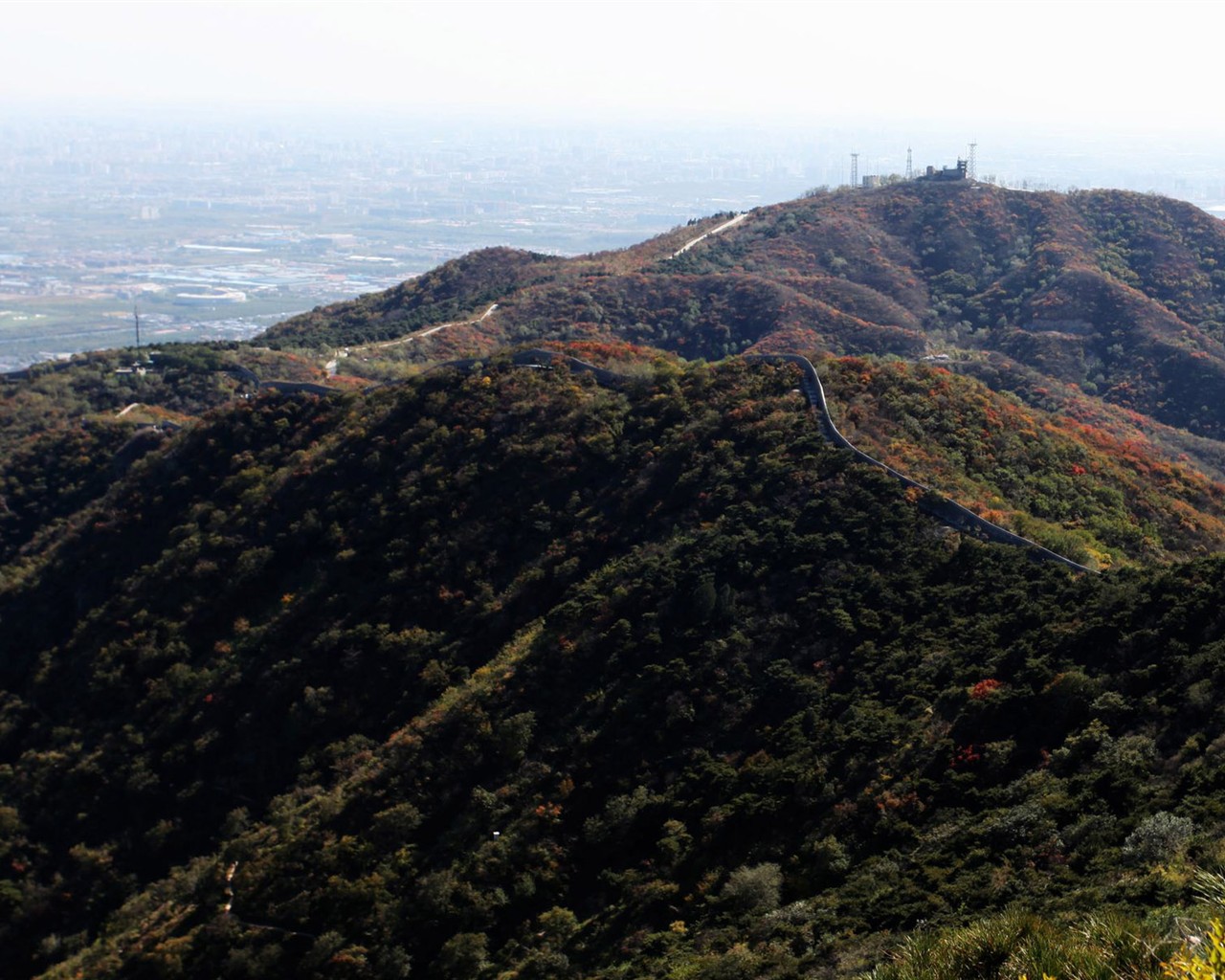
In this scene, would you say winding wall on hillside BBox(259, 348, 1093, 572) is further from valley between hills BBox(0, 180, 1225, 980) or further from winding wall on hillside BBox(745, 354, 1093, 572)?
valley between hills BBox(0, 180, 1225, 980)

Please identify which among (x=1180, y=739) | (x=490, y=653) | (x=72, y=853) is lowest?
(x=72, y=853)

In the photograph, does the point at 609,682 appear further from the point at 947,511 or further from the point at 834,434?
the point at 834,434

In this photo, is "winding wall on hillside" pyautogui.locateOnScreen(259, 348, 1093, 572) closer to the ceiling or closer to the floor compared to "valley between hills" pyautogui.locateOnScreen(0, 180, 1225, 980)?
closer to the ceiling

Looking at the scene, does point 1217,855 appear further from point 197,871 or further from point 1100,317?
point 1100,317

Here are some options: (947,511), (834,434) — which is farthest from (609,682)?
(834,434)

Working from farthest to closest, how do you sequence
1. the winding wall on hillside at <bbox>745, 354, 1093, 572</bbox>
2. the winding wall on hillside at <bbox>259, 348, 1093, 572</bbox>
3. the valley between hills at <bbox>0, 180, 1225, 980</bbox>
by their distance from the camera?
the winding wall on hillside at <bbox>259, 348, 1093, 572</bbox> < the winding wall on hillside at <bbox>745, 354, 1093, 572</bbox> < the valley between hills at <bbox>0, 180, 1225, 980</bbox>

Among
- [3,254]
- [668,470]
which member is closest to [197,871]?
[668,470]

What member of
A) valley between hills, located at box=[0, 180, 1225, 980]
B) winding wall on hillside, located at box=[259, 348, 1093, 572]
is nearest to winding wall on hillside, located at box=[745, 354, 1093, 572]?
winding wall on hillside, located at box=[259, 348, 1093, 572]

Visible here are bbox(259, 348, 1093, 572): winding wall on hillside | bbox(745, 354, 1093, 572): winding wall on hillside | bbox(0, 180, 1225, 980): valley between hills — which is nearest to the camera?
bbox(0, 180, 1225, 980): valley between hills
